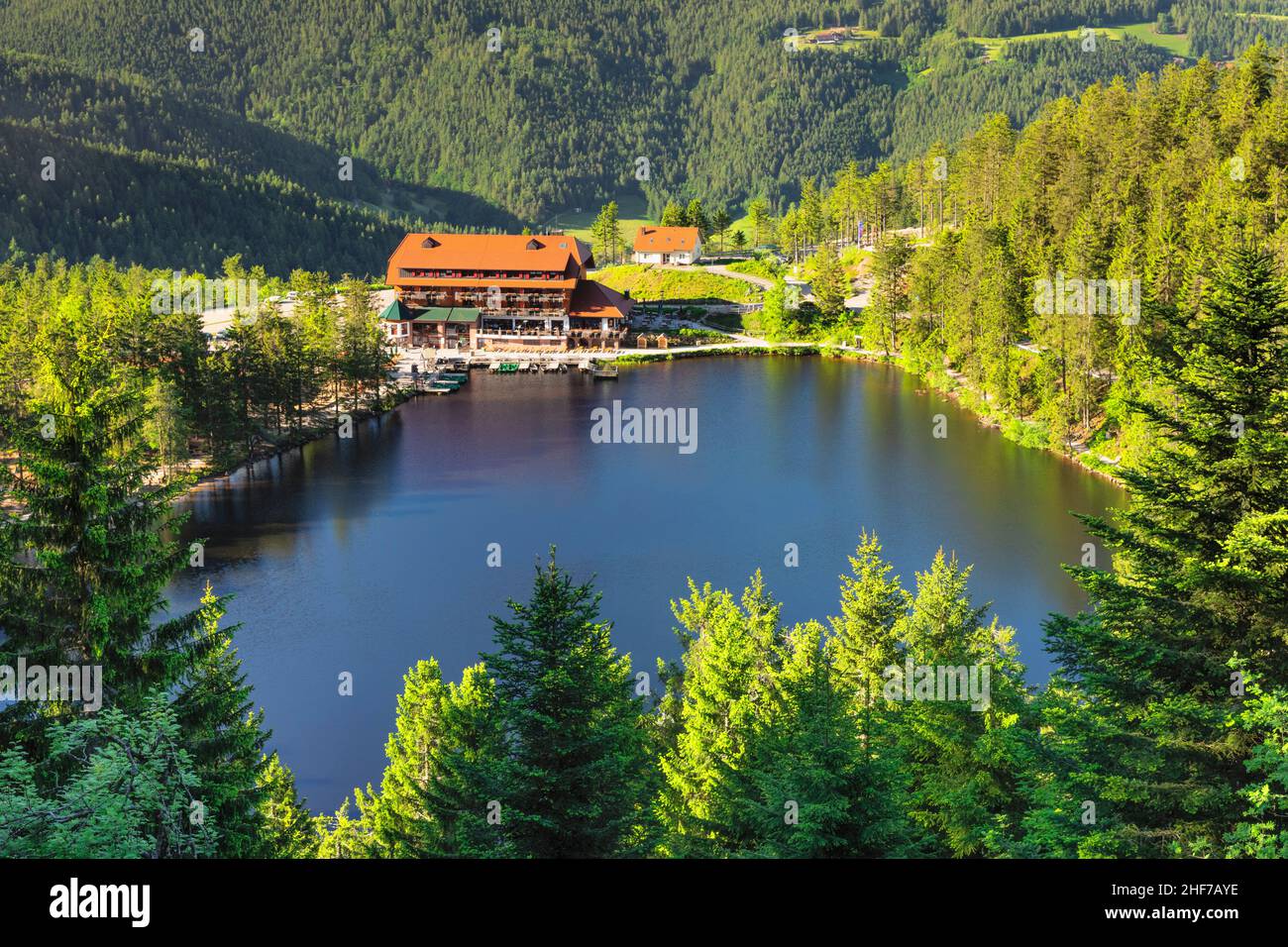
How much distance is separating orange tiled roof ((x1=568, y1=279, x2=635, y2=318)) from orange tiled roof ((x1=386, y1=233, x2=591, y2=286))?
118 inches

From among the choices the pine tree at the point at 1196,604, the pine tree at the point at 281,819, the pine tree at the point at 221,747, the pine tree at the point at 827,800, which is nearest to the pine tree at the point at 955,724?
the pine tree at the point at 1196,604

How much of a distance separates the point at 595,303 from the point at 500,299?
9.86 m

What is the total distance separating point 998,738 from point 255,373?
58628 millimetres

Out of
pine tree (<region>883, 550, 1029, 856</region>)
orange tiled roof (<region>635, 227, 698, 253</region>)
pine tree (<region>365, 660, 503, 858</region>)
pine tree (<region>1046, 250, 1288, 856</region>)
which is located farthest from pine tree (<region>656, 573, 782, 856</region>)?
orange tiled roof (<region>635, 227, 698, 253</region>)

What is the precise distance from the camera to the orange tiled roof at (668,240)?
456ft

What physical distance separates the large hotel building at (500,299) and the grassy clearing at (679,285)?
14.2 meters

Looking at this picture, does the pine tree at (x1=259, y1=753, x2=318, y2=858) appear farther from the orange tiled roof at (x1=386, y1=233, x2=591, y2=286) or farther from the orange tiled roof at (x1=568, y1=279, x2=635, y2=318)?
the orange tiled roof at (x1=386, y1=233, x2=591, y2=286)

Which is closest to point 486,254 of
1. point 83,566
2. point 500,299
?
point 500,299

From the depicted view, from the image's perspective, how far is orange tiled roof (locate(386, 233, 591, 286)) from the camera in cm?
11453

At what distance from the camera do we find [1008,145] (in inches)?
4252

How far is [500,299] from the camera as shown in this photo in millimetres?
113625

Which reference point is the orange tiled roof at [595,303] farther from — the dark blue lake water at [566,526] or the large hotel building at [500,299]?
the dark blue lake water at [566,526]

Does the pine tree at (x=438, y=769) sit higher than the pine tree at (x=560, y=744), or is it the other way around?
the pine tree at (x=560, y=744)
